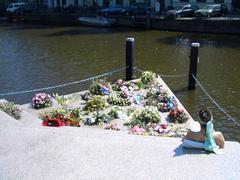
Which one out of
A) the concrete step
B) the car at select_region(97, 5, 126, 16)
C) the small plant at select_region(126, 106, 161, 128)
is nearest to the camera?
the concrete step

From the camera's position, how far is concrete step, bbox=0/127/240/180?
19.3 ft

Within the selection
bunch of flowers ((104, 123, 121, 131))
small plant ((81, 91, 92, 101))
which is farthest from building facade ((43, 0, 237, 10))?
bunch of flowers ((104, 123, 121, 131))

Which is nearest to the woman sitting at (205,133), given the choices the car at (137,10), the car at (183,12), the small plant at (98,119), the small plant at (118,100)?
the small plant at (98,119)

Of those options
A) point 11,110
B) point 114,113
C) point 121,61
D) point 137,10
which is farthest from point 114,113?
point 137,10

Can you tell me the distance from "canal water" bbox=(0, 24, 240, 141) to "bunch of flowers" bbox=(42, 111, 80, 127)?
15.4ft

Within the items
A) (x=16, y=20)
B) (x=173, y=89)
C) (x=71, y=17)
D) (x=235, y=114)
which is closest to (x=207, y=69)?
(x=173, y=89)

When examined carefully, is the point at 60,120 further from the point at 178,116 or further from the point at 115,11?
the point at 115,11

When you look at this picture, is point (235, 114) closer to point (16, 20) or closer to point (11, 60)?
point (11, 60)

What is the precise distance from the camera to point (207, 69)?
20094 millimetres

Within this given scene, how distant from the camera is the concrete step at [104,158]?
5.88 meters

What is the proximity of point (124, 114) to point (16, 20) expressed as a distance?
51.4 m

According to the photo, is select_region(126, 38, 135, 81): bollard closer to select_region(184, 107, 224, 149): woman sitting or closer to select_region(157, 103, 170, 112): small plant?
select_region(157, 103, 170, 112): small plant

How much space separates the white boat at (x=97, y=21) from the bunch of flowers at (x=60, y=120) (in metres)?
34.5

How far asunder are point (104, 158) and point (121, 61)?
17.5 metres
